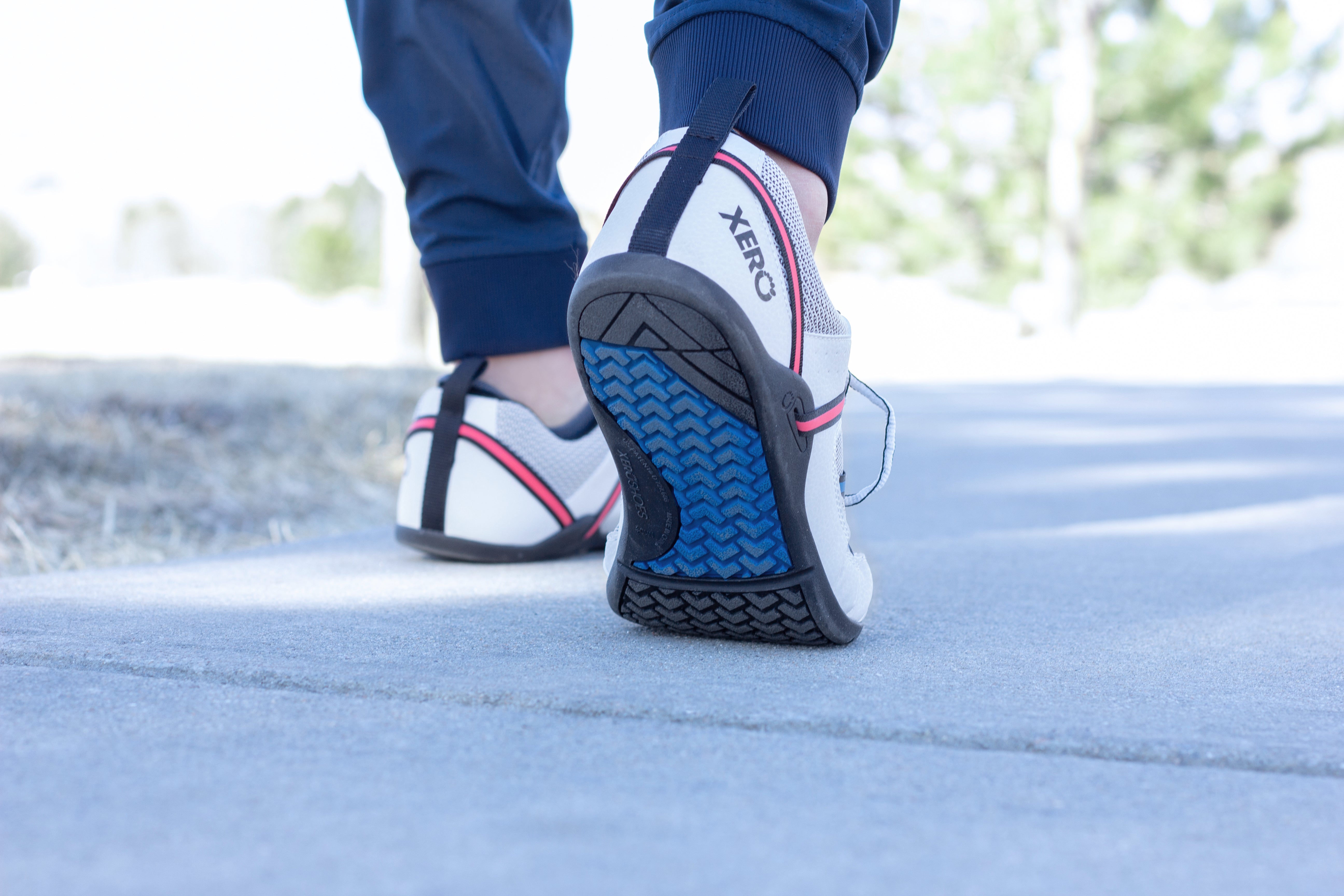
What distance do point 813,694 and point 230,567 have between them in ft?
2.17

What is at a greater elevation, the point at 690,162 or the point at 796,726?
the point at 690,162

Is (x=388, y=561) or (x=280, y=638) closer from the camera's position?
(x=280, y=638)

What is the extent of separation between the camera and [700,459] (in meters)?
0.71

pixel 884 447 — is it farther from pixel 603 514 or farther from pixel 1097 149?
pixel 1097 149

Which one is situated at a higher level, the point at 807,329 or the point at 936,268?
the point at 936,268

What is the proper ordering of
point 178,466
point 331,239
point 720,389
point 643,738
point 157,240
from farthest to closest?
point 157,240 → point 331,239 → point 178,466 → point 720,389 → point 643,738

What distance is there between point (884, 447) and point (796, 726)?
0.95 feet

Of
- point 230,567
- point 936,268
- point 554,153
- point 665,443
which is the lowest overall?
point 230,567

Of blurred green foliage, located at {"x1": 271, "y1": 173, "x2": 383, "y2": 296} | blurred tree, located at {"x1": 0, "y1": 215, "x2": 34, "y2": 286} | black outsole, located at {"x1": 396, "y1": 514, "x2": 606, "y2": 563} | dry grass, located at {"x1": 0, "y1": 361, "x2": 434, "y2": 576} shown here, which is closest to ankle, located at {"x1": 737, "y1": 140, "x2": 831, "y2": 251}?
black outsole, located at {"x1": 396, "y1": 514, "x2": 606, "y2": 563}

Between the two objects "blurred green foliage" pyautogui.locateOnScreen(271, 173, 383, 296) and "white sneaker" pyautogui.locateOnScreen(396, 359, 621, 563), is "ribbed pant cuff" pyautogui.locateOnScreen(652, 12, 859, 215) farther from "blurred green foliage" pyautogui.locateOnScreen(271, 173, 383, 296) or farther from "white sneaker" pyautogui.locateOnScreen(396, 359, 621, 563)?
"blurred green foliage" pyautogui.locateOnScreen(271, 173, 383, 296)

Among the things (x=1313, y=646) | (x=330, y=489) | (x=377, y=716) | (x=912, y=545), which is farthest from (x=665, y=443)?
(x=330, y=489)

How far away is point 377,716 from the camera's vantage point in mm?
606

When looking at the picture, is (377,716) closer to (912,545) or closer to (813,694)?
(813,694)

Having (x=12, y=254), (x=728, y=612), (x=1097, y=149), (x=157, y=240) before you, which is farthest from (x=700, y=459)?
(x=157, y=240)
